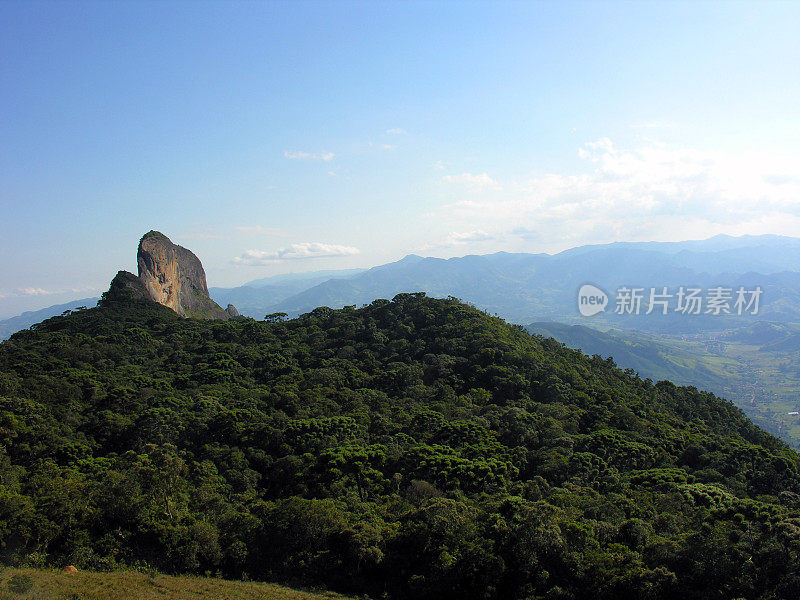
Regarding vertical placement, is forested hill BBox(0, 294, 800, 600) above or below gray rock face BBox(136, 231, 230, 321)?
below

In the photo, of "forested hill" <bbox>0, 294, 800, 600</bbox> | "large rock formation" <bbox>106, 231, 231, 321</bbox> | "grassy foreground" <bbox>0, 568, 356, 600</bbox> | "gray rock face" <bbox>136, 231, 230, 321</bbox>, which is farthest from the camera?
"gray rock face" <bbox>136, 231, 230, 321</bbox>

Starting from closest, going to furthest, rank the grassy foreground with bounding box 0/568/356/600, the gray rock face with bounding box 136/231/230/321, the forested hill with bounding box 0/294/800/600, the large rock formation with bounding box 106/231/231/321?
the grassy foreground with bounding box 0/568/356/600 < the forested hill with bounding box 0/294/800/600 < the large rock formation with bounding box 106/231/231/321 < the gray rock face with bounding box 136/231/230/321

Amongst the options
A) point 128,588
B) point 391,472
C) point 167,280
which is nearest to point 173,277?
point 167,280

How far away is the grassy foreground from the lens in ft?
36.2

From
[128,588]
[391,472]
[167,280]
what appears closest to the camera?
[128,588]

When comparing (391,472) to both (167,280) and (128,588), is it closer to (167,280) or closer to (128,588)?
(128,588)

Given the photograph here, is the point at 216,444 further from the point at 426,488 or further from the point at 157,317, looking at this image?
the point at 157,317

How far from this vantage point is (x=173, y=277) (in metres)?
74.6

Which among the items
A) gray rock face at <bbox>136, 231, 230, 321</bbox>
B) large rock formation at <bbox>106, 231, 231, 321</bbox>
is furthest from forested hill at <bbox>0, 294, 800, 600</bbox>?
gray rock face at <bbox>136, 231, 230, 321</bbox>

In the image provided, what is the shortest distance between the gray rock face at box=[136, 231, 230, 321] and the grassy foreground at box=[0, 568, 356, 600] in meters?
61.1

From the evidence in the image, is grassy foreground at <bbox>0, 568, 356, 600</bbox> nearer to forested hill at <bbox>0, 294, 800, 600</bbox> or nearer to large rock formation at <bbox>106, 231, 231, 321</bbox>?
forested hill at <bbox>0, 294, 800, 600</bbox>

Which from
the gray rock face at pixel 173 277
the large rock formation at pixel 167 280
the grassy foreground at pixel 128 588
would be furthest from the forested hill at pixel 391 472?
the gray rock face at pixel 173 277

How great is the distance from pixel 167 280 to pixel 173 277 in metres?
2.14

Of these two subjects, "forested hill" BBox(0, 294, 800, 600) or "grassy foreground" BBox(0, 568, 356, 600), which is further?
"forested hill" BBox(0, 294, 800, 600)
